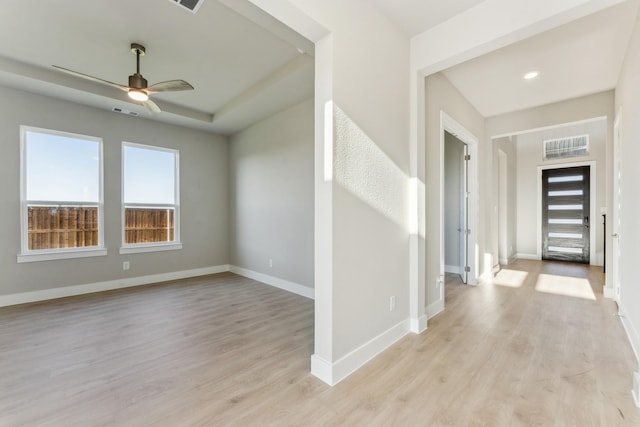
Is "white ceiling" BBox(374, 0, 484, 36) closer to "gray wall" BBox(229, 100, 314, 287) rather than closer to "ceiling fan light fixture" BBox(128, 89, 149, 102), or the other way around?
"gray wall" BBox(229, 100, 314, 287)

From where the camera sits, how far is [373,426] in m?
1.51

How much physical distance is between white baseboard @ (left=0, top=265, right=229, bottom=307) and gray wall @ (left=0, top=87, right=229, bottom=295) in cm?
7

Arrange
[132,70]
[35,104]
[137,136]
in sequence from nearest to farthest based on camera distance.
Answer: [132,70] → [35,104] → [137,136]

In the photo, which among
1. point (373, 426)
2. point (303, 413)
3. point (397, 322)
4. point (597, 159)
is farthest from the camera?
point (597, 159)

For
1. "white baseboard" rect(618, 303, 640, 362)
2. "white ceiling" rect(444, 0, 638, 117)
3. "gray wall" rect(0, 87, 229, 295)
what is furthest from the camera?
"gray wall" rect(0, 87, 229, 295)

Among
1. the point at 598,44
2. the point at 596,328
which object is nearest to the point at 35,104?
the point at 598,44

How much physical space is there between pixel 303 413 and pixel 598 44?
166 inches

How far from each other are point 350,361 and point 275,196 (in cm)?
307

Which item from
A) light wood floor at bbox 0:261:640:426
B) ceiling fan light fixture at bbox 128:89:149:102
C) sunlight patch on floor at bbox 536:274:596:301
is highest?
ceiling fan light fixture at bbox 128:89:149:102

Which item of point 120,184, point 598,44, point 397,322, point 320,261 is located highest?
point 598,44

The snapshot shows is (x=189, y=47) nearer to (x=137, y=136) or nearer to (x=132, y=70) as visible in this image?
(x=132, y=70)

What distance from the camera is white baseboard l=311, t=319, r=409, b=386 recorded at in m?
1.92

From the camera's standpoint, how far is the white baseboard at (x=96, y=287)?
3620 millimetres

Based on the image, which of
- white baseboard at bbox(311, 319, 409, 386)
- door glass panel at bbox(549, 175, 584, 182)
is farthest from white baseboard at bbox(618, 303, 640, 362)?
door glass panel at bbox(549, 175, 584, 182)
